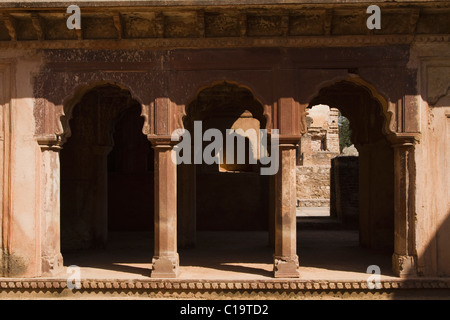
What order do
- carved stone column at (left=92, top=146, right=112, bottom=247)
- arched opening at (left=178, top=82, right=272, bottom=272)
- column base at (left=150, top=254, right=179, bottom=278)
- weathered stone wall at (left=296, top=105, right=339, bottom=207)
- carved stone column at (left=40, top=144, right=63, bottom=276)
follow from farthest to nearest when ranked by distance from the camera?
weathered stone wall at (left=296, top=105, right=339, bottom=207)
arched opening at (left=178, top=82, right=272, bottom=272)
carved stone column at (left=92, top=146, right=112, bottom=247)
carved stone column at (left=40, top=144, right=63, bottom=276)
column base at (left=150, top=254, right=179, bottom=278)

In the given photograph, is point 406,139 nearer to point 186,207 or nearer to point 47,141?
point 186,207

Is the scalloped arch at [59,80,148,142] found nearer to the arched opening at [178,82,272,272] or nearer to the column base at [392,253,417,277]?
the arched opening at [178,82,272,272]

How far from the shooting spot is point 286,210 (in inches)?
256

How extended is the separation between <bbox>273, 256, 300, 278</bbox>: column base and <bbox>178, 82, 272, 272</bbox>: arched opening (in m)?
1.39

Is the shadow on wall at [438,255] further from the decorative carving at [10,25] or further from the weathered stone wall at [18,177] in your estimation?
the decorative carving at [10,25]

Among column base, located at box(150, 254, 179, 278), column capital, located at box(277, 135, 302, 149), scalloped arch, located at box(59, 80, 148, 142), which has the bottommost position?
column base, located at box(150, 254, 179, 278)

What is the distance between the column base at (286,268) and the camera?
6406mm

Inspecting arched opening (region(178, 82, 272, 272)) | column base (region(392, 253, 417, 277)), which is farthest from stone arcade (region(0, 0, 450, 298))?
arched opening (region(178, 82, 272, 272))

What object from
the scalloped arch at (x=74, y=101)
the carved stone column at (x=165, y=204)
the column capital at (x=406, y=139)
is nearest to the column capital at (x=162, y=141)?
the carved stone column at (x=165, y=204)

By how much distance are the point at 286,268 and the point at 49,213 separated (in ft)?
11.6

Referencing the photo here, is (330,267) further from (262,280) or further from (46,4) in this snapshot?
(46,4)

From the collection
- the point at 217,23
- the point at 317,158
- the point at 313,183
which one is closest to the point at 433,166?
the point at 217,23

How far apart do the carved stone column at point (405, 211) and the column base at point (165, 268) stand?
317cm

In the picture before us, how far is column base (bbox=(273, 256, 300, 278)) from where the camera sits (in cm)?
641
